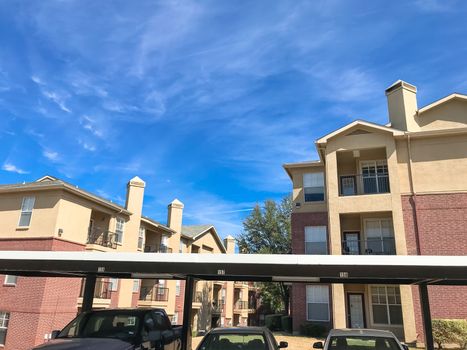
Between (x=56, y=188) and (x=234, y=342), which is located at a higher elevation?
(x=56, y=188)

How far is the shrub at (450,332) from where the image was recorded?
17.8m

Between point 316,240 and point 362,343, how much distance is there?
17.7m

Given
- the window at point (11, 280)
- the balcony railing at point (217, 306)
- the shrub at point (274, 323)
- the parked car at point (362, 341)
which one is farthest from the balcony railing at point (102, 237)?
the parked car at point (362, 341)

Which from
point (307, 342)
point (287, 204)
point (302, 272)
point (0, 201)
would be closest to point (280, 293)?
point (287, 204)

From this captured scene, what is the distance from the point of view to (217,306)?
149 ft

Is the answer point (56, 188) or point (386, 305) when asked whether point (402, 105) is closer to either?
point (386, 305)

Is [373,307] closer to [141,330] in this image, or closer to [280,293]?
[141,330]

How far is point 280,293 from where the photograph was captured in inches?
1893

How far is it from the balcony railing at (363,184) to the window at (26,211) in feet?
62.1

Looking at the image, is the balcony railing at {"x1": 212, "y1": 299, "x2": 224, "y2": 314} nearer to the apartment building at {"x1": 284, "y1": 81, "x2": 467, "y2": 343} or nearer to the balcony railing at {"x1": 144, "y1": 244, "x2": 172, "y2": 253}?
the balcony railing at {"x1": 144, "y1": 244, "x2": 172, "y2": 253}

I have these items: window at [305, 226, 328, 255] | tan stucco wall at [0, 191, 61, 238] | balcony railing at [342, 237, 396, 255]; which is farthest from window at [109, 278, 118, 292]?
balcony railing at [342, 237, 396, 255]

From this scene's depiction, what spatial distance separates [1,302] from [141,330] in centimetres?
1980

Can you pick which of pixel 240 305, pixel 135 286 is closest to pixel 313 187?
pixel 135 286

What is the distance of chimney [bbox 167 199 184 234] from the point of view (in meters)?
38.7
